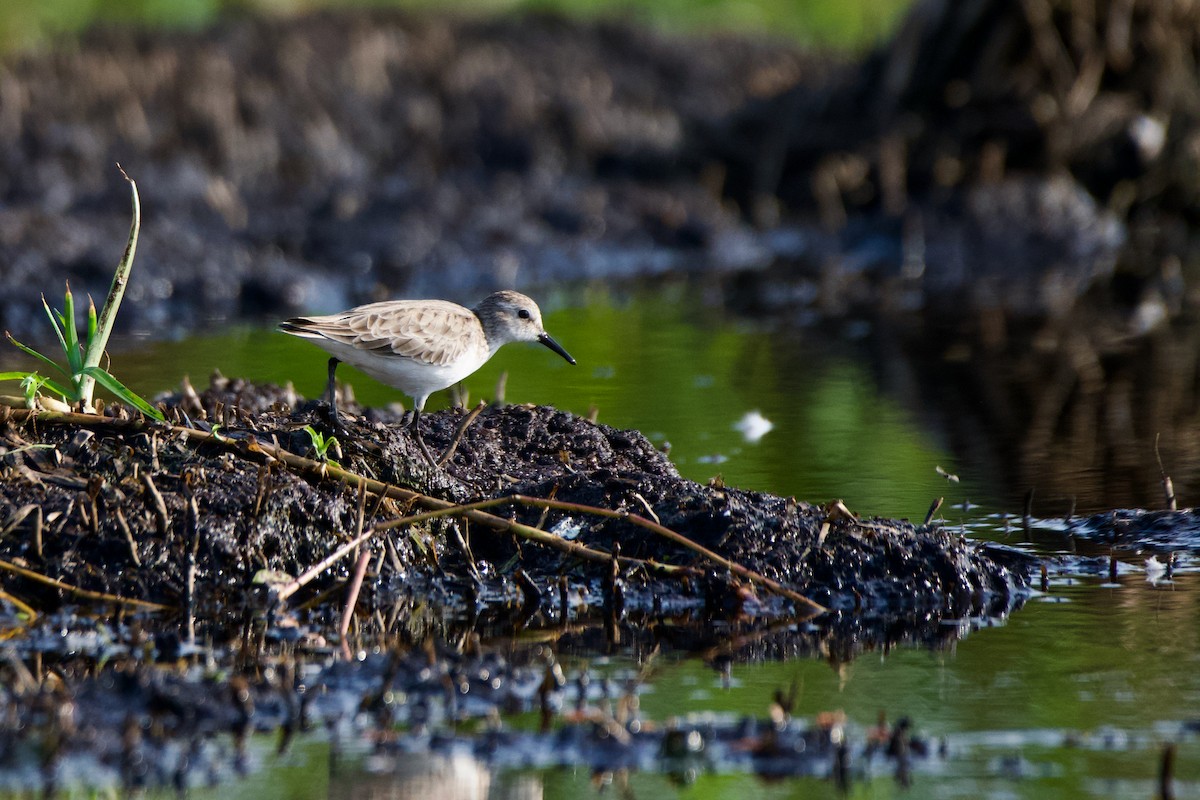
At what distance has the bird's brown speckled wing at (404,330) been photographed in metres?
5.77

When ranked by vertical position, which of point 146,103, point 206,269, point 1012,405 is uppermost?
point 146,103

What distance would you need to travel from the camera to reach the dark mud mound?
4.95 meters

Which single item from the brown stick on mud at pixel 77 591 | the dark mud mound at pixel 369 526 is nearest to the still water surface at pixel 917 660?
the dark mud mound at pixel 369 526

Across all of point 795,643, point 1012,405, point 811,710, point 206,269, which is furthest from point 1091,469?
point 206,269

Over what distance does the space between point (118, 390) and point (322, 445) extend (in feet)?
1.97

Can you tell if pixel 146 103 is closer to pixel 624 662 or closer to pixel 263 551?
pixel 263 551

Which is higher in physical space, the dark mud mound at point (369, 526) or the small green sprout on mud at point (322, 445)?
the small green sprout on mud at point (322, 445)

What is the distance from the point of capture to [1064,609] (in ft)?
16.1

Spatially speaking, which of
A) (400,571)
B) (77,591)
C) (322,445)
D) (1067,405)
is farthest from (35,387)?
(1067,405)

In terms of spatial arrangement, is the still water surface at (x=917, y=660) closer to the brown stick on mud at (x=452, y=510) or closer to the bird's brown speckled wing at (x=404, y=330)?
the brown stick on mud at (x=452, y=510)

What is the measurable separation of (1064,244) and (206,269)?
6.77m

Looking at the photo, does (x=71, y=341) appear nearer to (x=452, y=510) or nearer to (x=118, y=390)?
(x=118, y=390)

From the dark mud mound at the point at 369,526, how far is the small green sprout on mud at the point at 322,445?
36mm

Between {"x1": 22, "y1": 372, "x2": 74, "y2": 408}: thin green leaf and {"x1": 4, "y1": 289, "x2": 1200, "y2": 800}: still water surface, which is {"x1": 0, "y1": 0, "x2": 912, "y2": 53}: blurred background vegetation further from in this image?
{"x1": 22, "y1": 372, "x2": 74, "y2": 408}: thin green leaf
